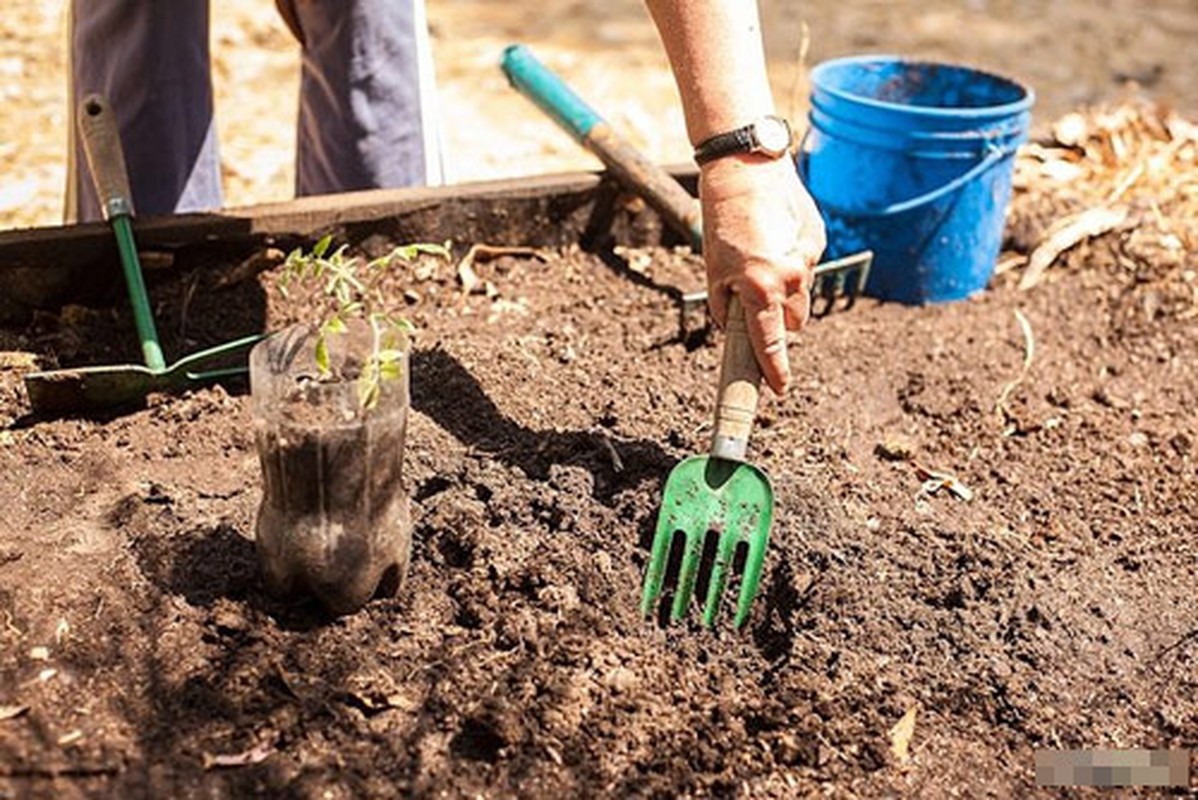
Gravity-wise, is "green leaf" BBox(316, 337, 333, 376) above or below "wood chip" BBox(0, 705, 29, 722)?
above

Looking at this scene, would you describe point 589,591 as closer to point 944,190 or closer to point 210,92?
point 944,190

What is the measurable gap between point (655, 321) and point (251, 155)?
77.8 inches

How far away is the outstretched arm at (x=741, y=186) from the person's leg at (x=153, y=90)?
1.44 meters

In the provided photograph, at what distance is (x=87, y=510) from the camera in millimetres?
2418

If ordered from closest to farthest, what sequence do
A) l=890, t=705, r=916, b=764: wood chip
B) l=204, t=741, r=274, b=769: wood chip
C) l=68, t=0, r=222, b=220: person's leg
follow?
l=204, t=741, r=274, b=769: wood chip
l=890, t=705, r=916, b=764: wood chip
l=68, t=0, r=222, b=220: person's leg

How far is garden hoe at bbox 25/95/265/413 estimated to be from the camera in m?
2.66

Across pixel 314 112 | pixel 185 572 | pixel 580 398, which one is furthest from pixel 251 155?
pixel 185 572

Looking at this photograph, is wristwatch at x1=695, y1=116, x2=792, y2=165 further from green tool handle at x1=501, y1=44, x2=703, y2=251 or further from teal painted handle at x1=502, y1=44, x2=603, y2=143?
teal painted handle at x1=502, y1=44, x2=603, y2=143

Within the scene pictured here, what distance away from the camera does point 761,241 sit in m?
→ 2.16

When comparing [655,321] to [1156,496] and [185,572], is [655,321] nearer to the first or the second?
[1156,496]

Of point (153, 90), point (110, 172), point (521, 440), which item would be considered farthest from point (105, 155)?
point (521, 440)

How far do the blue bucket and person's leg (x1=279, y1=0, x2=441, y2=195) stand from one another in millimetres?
978

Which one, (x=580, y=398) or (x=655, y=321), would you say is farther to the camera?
(x=655, y=321)

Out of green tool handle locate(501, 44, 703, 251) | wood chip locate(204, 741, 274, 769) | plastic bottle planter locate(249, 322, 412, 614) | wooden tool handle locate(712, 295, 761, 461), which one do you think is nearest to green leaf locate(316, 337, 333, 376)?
plastic bottle planter locate(249, 322, 412, 614)
